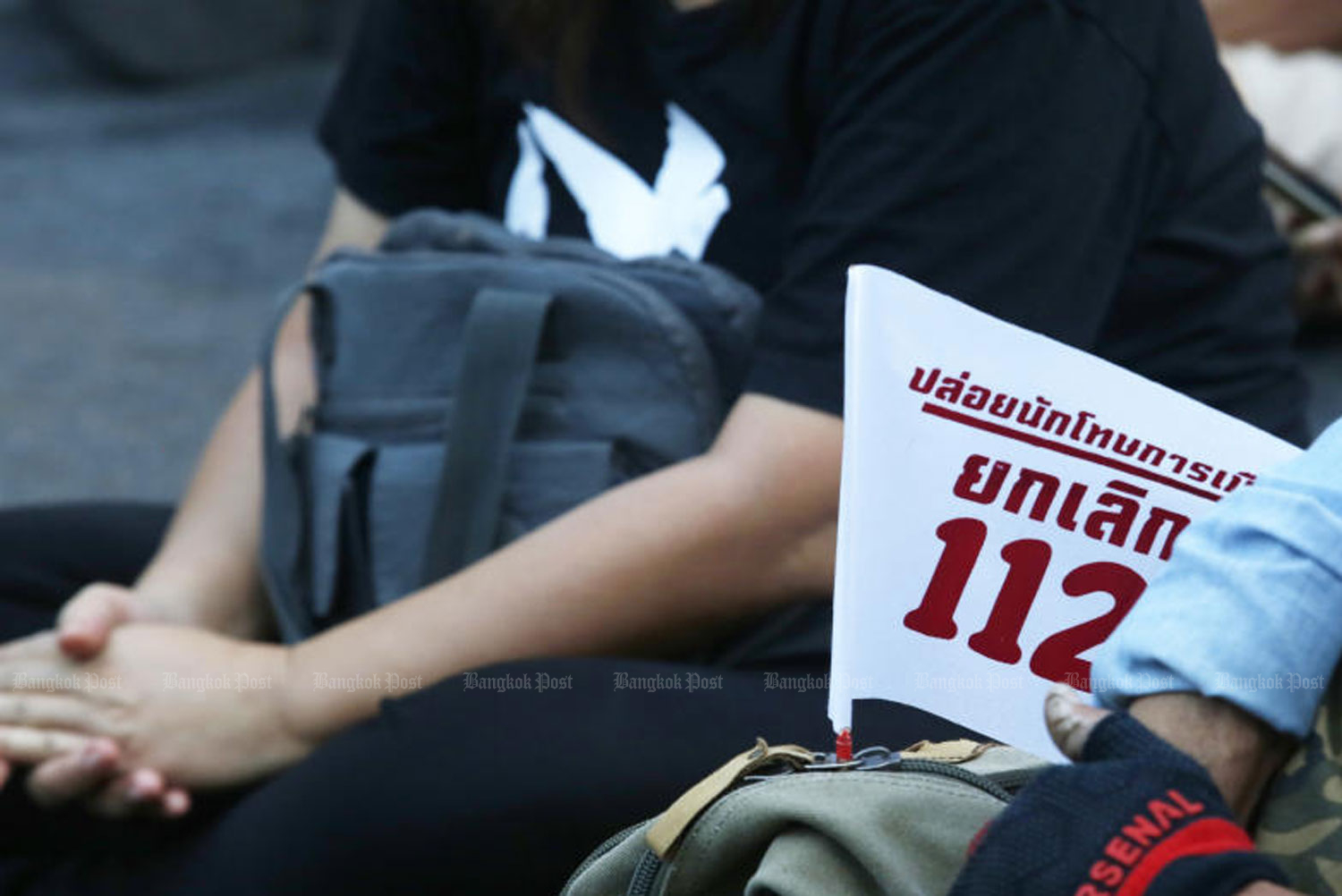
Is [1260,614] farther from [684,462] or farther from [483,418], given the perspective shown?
[483,418]

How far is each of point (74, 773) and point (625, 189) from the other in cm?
54

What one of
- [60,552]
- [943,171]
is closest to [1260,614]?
[943,171]

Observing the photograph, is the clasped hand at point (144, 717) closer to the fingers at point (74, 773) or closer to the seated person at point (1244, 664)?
the fingers at point (74, 773)

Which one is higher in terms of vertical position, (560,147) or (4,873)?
(560,147)

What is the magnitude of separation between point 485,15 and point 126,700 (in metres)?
0.57

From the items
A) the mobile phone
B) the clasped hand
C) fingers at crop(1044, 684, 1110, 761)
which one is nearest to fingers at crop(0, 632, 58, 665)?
the clasped hand

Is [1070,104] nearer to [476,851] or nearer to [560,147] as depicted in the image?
[560,147]

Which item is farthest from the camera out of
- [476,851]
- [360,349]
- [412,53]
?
[412,53]

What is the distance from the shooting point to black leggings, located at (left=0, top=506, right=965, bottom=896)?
39.3 inches

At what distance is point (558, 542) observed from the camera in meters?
1.14

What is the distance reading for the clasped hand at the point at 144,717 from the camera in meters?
1.17

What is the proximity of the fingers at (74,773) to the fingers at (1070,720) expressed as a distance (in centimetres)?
70

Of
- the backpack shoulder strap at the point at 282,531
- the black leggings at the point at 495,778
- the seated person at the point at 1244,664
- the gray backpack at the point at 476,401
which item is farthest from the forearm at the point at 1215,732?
the backpack shoulder strap at the point at 282,531

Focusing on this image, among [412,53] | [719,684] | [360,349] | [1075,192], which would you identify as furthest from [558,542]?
[412,53]
